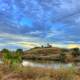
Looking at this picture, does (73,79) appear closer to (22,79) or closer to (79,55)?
(22,79)

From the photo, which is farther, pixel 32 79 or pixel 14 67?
pixel 14 67

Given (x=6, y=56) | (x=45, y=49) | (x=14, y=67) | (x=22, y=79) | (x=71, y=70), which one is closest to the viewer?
(x=22, y=79)

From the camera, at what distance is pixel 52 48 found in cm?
12619

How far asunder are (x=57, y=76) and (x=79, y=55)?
75879 millimetres

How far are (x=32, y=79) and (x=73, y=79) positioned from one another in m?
2.22

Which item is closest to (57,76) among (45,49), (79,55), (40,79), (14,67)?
(40,79)

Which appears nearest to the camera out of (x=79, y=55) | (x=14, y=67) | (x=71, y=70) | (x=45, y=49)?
(x=71, y=70)

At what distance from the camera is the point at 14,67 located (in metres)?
20.8

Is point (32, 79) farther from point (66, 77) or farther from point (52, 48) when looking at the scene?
point (52, 48)

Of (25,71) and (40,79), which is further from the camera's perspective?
(25,71)

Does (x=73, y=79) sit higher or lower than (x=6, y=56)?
lower

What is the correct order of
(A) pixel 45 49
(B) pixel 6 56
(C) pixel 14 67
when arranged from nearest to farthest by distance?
(C) pixel 14 67, (B) pixel 6 56, (A) pixel 45 49

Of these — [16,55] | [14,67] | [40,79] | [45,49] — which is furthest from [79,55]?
[40,79]

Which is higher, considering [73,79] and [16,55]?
[16,55]
